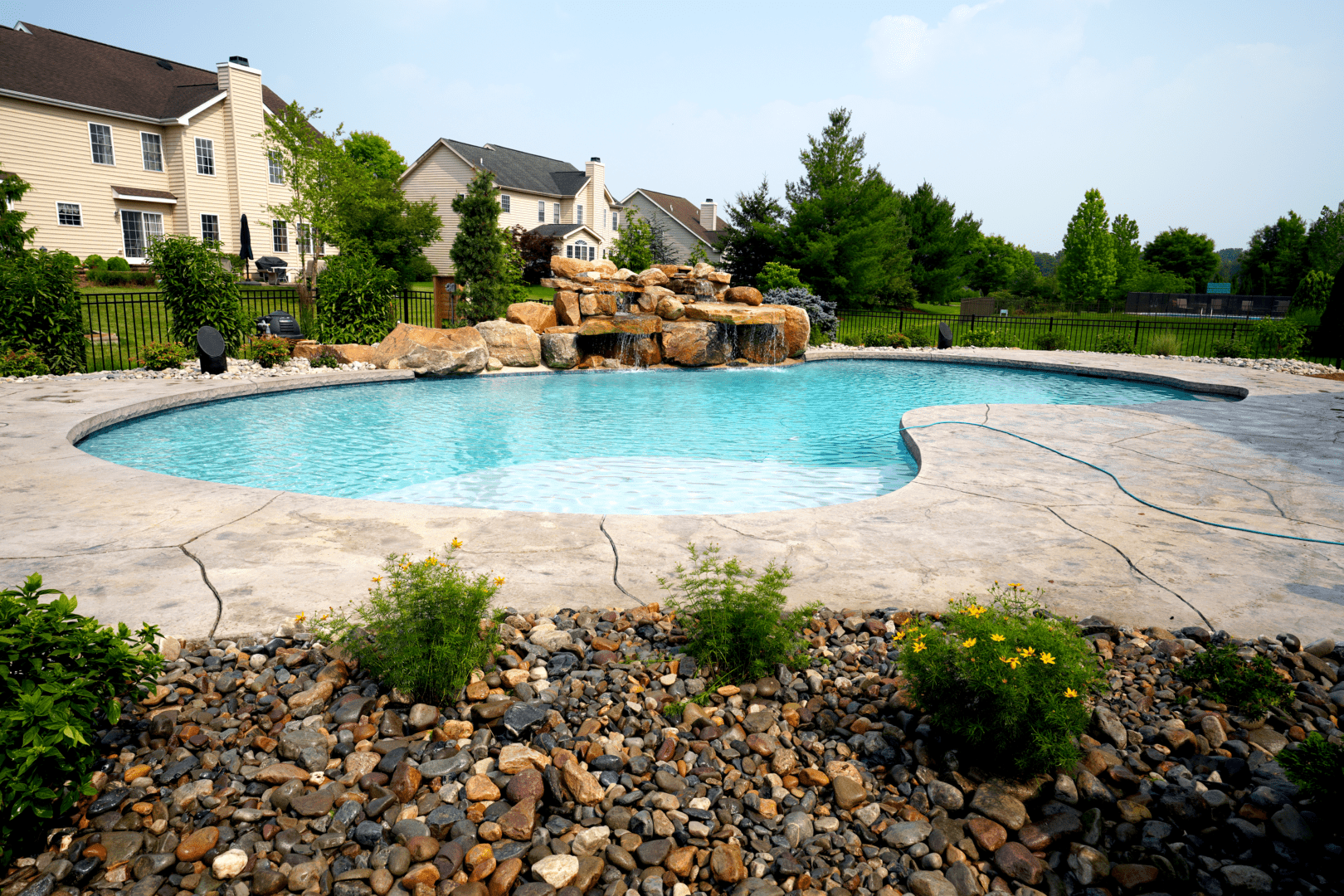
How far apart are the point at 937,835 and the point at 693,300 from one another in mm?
16446

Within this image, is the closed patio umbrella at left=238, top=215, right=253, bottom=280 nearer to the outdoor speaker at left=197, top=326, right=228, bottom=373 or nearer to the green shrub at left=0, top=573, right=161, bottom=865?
the outdoor speaker at left=197, top=326, right=228, bottom=373

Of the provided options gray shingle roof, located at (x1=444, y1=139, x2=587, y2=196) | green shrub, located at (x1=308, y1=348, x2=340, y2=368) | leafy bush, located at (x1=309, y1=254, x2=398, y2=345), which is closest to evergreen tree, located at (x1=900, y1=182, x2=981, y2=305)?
gray shingle roof, located at (x1=444, y1=139, x2=587, y2=196)

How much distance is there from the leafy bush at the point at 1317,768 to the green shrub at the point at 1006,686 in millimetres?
488

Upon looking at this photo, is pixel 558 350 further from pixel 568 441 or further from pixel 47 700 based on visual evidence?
pixel 47 700

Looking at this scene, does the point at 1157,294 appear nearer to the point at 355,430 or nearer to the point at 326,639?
the point at 355,430

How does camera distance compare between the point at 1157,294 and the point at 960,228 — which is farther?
the point at 1157,294

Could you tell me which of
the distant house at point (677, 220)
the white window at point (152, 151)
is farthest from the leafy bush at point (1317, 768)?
the distant house at point (677, 220)

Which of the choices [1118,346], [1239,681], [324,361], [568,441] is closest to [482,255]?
[324,361]

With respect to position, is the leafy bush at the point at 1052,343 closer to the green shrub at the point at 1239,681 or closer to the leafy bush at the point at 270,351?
the leafy bush at the point at 270,351

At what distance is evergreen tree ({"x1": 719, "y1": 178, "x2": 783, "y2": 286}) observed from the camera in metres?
30.7

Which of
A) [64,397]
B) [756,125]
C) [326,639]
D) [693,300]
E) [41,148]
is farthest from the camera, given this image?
[756,125]

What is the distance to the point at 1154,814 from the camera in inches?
83.4

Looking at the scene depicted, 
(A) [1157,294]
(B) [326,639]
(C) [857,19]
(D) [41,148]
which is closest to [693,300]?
(C) [857,19]

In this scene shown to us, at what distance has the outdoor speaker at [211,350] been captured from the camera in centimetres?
1120
